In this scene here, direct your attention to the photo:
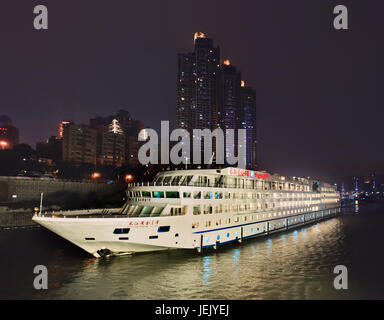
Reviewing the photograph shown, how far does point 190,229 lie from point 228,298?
1091 centimetres

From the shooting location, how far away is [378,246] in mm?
42875

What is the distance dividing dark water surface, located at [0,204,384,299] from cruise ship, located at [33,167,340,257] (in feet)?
6.31

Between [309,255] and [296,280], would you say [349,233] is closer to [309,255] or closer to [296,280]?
[309,255]

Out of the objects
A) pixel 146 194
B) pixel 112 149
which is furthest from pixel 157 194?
pixel 112 149

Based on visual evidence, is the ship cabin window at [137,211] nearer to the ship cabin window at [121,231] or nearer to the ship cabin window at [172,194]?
the ship cabin window at [172,194]

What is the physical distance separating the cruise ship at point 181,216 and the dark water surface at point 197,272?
1.92 meters

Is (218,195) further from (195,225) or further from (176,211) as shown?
(176,211)

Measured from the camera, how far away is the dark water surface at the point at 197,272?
21.7 m

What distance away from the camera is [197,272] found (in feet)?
86.4

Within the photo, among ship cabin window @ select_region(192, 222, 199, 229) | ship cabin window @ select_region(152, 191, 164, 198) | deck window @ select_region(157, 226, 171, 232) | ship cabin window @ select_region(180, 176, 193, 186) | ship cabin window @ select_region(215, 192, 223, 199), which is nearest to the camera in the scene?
deck window @ select_region(157, 226, 171, 232)

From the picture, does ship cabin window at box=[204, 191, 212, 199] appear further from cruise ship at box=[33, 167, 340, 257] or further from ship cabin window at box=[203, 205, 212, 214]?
ship cabin window at box=[203, 205, 212, 214]

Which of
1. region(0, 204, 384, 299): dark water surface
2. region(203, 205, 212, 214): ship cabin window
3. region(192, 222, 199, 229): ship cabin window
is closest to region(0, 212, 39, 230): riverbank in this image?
region(0, 204, 384, 299): dark water surface

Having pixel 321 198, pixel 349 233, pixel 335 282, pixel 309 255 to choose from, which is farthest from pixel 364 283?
pixel 321 198

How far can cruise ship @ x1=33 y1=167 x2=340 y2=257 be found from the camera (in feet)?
90.7
